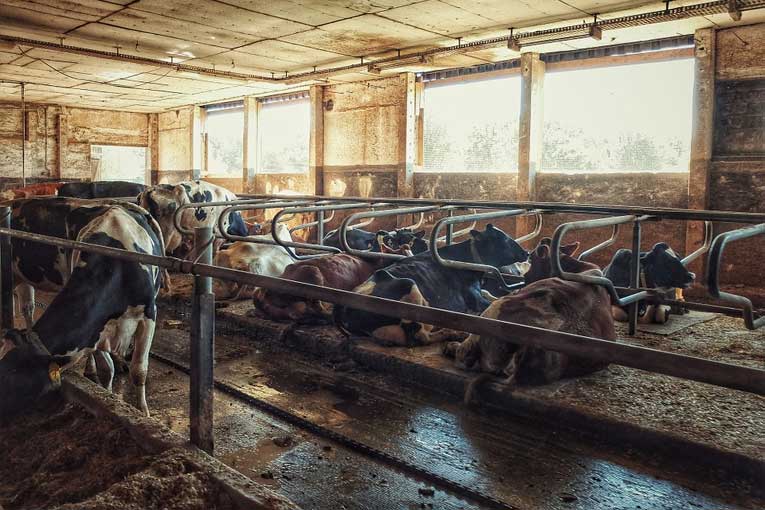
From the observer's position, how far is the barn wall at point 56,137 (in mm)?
17641

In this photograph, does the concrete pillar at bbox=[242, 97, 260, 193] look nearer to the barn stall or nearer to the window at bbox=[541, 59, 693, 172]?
the barn stall

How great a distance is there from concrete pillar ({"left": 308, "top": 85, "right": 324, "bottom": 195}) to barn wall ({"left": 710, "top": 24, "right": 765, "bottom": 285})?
8139 millimetres

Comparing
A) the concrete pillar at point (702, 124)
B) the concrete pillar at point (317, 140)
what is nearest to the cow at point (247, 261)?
the concrete pillar at point (702, 124)

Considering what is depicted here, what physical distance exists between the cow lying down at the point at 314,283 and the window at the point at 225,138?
37.4 feet

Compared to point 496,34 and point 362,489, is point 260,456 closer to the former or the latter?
point 362,489

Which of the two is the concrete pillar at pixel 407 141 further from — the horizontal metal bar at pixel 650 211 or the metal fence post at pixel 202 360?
the metal fence post at pixel 202 360

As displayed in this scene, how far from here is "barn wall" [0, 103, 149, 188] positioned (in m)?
17.6

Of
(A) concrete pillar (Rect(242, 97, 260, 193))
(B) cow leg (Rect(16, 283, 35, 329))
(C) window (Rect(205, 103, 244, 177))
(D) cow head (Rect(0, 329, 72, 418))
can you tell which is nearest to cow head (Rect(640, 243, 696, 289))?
(D) cow head (Rect(0, 329, 72, 418))

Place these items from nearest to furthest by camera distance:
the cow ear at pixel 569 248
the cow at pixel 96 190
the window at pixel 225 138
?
the cow ear at pixel 569 248, the cow at pixel 96 190, the window at pixel 225 138

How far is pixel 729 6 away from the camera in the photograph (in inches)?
273

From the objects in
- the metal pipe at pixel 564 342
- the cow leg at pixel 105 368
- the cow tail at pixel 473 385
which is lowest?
A: the cow tail at pixel 473 385

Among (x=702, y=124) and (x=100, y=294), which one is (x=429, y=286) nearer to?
(x=100, y=294)

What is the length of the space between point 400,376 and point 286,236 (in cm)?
400

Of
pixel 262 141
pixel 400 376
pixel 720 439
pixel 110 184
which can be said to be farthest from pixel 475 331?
pixel 262 141
